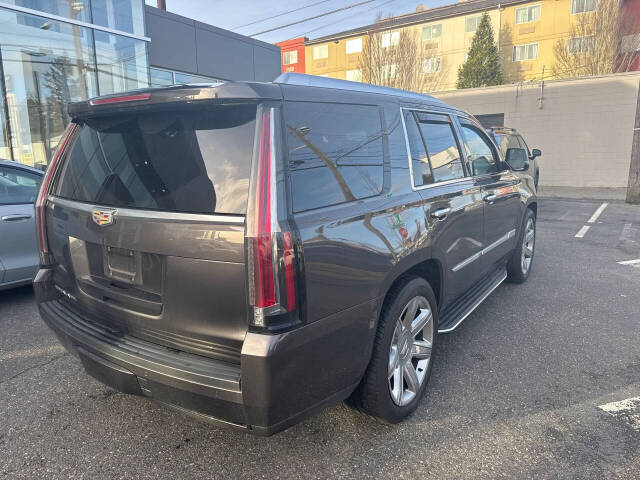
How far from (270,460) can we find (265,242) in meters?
1.27

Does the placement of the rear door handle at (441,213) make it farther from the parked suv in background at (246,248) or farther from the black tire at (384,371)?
the black tire at (384,371)

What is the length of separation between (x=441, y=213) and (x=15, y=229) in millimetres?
3928

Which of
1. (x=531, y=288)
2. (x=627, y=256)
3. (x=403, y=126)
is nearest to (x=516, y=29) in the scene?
(x=627, y=256)

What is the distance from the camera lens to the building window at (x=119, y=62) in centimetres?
1166

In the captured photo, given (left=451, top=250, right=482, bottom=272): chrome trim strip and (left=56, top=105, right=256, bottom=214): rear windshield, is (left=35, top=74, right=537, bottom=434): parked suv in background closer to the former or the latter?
(left=56, top=105, right=256, bottom=214): rear windshield

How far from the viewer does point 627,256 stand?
22.7 ft

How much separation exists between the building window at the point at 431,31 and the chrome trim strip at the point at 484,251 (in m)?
36.2

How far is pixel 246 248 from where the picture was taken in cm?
191

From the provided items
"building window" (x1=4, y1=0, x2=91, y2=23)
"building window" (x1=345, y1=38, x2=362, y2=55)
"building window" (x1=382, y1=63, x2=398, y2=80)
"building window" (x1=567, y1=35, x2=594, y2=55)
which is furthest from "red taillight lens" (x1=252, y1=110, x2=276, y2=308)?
"building window" (x1=345, y1=38, x2=362, y2=55)

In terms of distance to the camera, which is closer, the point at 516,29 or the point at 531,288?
the point at 531,288

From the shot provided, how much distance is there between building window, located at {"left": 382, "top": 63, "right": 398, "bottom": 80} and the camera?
85.7ft

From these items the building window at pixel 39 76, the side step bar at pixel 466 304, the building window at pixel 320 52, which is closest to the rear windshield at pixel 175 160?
the side step bar at pixel 466 304

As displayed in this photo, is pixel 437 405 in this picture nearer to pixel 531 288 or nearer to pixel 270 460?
pixel 270 460

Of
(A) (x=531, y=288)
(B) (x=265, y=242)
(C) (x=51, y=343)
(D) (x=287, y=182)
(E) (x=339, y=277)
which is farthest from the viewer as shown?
(A) (x=531, y=288)
